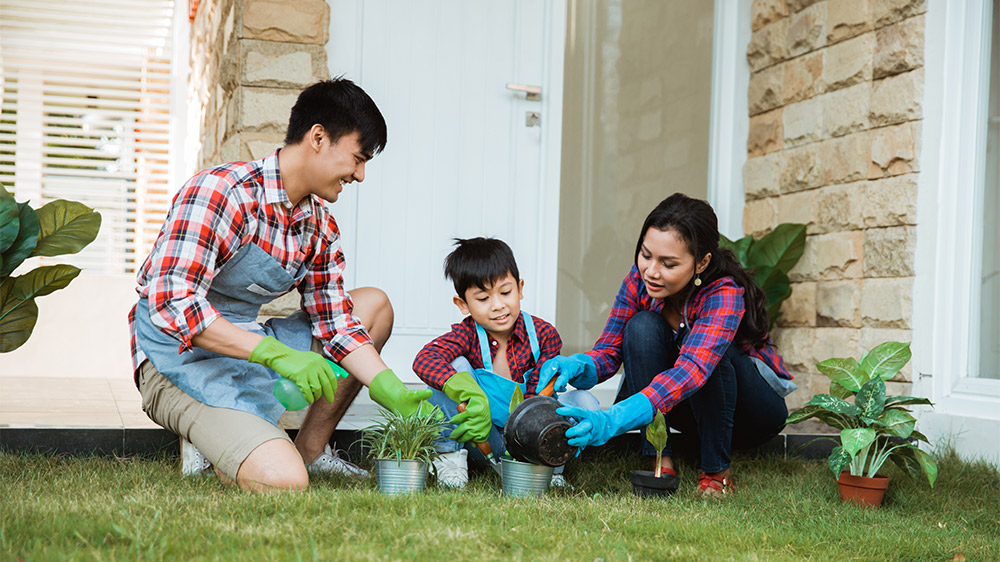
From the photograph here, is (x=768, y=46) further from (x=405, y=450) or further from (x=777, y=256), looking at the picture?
(x=405, y=450)

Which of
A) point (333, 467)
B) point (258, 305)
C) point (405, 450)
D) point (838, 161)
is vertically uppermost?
point (838, 161)

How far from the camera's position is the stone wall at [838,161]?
3494 mm

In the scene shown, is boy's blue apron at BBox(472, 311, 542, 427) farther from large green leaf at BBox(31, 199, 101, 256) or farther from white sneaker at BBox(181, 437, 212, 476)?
large green leaf at BBox(31, 199, 101, 256)

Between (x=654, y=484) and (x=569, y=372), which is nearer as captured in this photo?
(x=654, y=484)

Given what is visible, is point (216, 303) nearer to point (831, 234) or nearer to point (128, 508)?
point (128, 508)

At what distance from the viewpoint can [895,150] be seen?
3.52 m

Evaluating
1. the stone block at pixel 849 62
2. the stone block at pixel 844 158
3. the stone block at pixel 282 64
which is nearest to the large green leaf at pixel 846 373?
the stone block at pixel 844 158

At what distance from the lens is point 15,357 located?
627 cm

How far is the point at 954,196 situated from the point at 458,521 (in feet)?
8.25

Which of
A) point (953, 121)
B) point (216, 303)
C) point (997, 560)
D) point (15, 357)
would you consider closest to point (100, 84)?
point (15, 357)

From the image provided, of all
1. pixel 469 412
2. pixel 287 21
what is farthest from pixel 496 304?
pixel 287 21

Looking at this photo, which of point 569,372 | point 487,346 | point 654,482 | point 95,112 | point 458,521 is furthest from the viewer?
point 95,112

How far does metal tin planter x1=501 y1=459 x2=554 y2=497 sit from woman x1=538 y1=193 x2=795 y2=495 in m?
0.16

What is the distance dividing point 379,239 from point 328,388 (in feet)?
5.88
